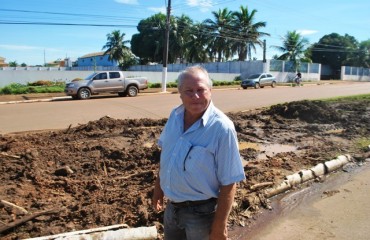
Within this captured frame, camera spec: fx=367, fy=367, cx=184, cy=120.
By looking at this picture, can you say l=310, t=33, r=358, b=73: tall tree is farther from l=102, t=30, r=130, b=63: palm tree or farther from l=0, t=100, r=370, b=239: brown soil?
l=0, t=100, r=370, b=239: brown soil

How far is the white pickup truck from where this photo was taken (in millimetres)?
22094

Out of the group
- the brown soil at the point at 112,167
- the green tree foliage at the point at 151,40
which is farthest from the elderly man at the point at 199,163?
the green tree foliage at the point at 151,40

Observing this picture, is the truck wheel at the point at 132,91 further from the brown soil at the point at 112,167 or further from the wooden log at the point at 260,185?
the wooden log at the point at 260,185

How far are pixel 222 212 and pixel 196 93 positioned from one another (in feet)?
2.59

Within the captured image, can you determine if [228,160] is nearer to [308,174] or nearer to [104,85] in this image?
[308,174]

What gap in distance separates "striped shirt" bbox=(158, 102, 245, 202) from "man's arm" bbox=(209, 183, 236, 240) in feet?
0.18

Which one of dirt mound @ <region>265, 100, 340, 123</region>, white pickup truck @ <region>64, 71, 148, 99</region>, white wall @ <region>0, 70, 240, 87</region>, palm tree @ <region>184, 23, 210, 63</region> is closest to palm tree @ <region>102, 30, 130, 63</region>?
palm tree @ <region>184, 23, 210, 63</region>

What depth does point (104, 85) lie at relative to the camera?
22922 mm

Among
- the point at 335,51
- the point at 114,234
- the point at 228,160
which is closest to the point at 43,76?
the point at 114,234

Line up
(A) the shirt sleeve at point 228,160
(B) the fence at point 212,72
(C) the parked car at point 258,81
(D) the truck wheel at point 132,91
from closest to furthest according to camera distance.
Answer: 1. (A) the shirt sleeve at point 228,160
2. (D) the truck wheel at point 132,91
3. (B) the fence at point 212,72
4. (C) the parked car at point 258,81

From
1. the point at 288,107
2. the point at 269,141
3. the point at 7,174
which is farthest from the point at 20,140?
the point at 288,107

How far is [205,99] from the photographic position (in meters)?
2.44

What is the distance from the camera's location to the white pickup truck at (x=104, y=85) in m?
22.1

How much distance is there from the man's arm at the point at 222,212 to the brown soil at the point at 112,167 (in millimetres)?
1855
